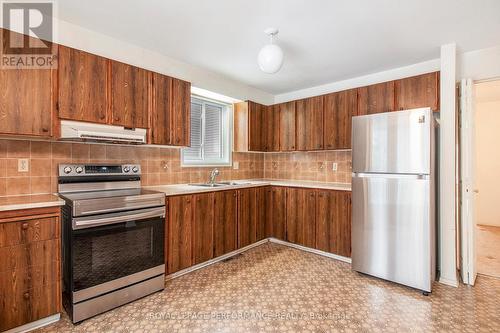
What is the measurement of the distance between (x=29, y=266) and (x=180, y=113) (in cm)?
188

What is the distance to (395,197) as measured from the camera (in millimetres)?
2533

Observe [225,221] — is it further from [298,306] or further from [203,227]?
[298,306]

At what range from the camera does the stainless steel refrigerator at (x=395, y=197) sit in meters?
2.39

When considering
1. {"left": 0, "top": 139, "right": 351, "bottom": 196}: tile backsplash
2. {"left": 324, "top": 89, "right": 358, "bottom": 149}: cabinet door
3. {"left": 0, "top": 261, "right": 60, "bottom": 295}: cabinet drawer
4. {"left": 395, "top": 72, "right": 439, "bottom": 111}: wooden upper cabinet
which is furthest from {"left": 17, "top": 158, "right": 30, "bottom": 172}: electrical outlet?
{"left": 395, "top": 72, "right": 439, "bottom": 111}: wooden upper cabinet

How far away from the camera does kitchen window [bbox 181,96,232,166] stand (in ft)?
12.0

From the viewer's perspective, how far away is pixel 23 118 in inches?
76.5

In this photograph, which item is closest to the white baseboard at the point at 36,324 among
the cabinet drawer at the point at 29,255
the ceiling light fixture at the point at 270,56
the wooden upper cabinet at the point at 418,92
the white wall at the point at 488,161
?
the cabinet drawer at the point at 29,255

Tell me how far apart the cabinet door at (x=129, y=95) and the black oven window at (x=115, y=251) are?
3.22ft

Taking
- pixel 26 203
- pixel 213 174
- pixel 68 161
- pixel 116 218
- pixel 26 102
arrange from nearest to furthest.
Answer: pixel 26 203
pixel 26 102
pixel 116 218
pixel 68 161
pixel 213 174

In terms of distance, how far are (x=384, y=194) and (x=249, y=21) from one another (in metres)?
2.08

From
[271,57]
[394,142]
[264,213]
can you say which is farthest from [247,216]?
[271,57]

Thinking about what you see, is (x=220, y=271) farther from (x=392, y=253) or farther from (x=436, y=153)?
(x=436, y=153)

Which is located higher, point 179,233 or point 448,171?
point 448,171

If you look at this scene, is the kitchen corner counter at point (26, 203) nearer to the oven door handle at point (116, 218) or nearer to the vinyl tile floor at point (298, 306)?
the oven door handle at point (116, 218)
